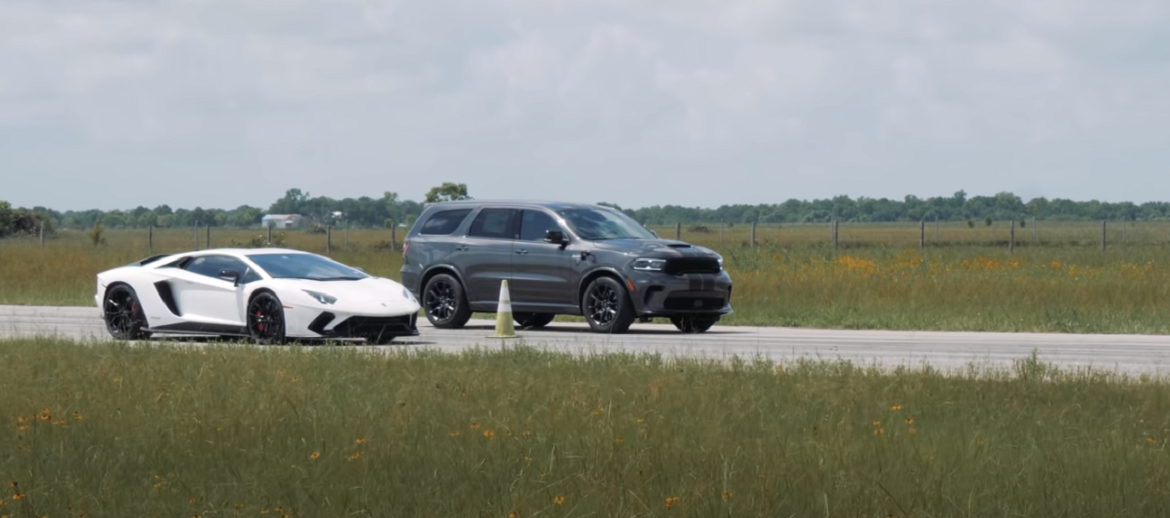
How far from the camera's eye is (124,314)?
69.1ft

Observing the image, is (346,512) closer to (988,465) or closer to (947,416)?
(988,465)

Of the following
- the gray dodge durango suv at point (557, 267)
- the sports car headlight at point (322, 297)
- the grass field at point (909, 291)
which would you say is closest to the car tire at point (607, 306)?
the gray dodge durango suv at point (557, 267)

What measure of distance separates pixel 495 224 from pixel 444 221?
95 cm

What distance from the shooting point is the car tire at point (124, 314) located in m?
20.9

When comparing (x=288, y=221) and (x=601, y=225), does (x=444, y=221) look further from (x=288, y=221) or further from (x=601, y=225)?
(x=288, y=221)

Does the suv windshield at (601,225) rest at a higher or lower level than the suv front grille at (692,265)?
higher

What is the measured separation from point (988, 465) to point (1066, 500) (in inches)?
37.1

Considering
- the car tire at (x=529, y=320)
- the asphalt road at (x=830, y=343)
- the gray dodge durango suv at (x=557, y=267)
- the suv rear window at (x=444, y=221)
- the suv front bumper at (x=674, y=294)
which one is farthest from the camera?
the car tire at (x=529, y=320)

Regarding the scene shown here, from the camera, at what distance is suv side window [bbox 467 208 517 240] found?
2391cm

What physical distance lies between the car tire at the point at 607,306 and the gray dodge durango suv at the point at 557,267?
1 centimetres

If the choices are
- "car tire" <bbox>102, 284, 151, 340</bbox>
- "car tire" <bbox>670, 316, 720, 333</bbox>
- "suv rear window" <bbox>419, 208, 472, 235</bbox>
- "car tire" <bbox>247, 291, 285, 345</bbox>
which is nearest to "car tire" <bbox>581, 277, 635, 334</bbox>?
"car tire" <bbox>670, 316, 720, 333</bbox>

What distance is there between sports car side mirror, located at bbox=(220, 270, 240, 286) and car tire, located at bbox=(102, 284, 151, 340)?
4.02 ft

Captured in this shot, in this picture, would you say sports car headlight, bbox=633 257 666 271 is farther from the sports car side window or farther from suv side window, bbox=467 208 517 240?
the sports car side window

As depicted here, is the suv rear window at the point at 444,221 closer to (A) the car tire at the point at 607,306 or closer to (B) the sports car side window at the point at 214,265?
(A) the car tire at the point at 607,306
